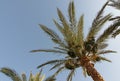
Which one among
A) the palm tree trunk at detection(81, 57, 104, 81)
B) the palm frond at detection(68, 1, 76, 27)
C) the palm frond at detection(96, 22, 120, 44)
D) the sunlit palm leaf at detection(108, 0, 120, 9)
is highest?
the sunlit palm leaf at detection(108, 0, 120, 9)

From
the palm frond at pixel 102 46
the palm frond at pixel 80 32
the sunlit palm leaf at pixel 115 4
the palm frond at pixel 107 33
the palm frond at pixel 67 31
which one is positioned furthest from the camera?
the sunlit palm leaf at pixel 115 4

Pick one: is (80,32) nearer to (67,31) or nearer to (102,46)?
(67,31)

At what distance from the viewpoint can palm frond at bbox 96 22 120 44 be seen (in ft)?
74.5

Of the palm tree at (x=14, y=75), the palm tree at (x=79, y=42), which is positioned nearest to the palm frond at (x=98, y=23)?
the palm tree at (x=79, y=42)

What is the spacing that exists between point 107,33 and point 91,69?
9.67ft

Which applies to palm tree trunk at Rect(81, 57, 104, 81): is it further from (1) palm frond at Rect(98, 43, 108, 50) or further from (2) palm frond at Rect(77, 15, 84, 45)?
(1) palm frond at Rect(98, 43, 108, 50)

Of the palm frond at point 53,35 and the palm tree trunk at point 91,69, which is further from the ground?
the palm frond at point 53,35

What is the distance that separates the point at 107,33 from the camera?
74.4 ft

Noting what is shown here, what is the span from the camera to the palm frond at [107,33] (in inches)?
894

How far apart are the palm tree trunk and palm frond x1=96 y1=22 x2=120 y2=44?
180 centimetres

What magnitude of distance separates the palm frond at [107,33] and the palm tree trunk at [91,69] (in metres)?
1.80

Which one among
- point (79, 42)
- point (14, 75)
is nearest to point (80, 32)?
point (79, 42)

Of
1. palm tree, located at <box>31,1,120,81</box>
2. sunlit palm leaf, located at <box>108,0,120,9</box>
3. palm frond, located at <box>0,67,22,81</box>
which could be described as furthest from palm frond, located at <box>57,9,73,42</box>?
palm frond, located at <box>0,67,22,81</box>

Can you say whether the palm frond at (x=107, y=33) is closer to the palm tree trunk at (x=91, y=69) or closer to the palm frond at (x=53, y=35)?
the palm tree trunk at (x=91, y=69)
